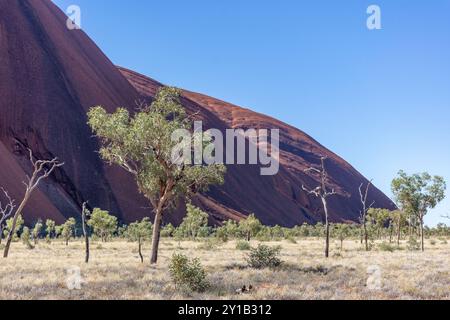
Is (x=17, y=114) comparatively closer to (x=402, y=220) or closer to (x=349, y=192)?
(x=402, y=220)

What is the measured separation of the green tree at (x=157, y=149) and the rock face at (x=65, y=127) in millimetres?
34243

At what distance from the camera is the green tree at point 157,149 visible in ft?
74.5

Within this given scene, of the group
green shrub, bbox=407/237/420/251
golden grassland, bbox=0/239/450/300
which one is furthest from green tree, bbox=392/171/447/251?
golden grassland, bbox=0/239/450/300

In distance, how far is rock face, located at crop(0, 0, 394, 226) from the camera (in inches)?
3044

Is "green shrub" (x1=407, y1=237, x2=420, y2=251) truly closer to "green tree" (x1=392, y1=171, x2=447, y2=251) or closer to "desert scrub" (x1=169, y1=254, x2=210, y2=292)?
"green tree" (x1=392, y1=171, x2=447, y2=251)

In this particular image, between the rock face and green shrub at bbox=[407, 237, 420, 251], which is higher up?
the rock face

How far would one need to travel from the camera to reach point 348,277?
1862 cm

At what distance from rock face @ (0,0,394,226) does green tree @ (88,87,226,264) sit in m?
34.2

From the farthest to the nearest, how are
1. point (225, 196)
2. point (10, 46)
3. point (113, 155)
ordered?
point (225, 196), point (10, 46), point (113, 155)

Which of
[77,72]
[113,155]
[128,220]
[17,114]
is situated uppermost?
[77,72]

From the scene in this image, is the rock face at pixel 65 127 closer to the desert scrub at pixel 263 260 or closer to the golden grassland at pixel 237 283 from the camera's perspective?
the desert scrub at pixel 263 260

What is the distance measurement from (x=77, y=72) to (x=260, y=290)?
320ft

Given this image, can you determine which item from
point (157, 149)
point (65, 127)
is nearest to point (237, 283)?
point (157, 149)
